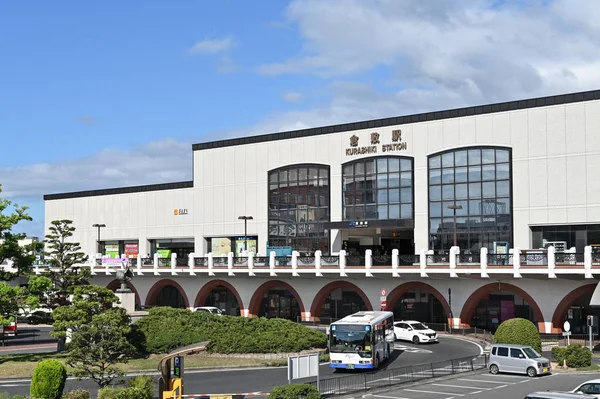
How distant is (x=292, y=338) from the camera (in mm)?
49500

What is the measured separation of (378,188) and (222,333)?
82.7 ft

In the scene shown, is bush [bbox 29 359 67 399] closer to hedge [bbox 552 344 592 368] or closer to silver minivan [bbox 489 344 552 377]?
silver minivan [bbox 489 344 552 377]

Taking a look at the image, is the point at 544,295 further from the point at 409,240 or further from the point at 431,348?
the point at 409,240

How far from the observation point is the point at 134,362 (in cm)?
4462

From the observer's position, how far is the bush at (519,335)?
154ft

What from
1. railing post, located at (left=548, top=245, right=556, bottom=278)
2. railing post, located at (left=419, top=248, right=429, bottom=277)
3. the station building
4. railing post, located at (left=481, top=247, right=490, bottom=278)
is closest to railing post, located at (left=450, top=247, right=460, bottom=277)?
the station building

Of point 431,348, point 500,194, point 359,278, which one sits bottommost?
point 431,348

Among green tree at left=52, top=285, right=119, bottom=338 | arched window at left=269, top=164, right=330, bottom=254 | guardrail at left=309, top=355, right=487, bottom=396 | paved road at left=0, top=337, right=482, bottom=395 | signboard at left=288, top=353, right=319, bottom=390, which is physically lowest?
paved road at left=0, top=337, right=482, bottom=395

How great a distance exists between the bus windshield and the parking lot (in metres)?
4.99

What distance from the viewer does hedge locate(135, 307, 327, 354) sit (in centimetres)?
4825

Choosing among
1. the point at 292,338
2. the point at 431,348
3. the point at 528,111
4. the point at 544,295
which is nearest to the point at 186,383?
the point at 292,338

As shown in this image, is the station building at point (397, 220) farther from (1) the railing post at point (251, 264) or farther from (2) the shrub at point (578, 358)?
(2) the shrub at point (578, 358)

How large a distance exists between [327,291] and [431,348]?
17288 millimetres

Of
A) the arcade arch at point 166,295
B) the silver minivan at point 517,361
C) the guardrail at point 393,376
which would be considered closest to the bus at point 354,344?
the guardrail at point 393,376
